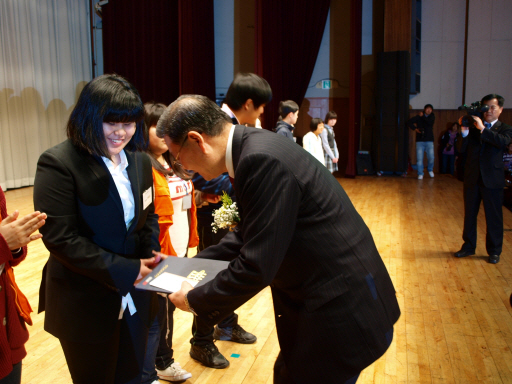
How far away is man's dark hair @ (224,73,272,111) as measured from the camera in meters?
2.34

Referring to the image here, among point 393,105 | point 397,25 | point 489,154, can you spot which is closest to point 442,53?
point 397,25

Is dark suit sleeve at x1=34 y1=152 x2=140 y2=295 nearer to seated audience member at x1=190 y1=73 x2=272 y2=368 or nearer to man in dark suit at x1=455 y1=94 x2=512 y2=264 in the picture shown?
seated audience member at x1=190 y1=73 x2=272 y2=368

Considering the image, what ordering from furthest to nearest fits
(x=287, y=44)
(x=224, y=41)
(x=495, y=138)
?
(x=224, y=41) < (x=287, y=44) < (x=495, y=138)

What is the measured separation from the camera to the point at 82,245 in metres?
1.34

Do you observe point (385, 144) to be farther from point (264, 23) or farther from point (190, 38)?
point (190, 38)

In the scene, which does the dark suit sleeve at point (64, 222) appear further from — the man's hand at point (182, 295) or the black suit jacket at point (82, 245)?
the man's hand at point (182, 295)

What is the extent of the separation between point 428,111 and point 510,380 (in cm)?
777

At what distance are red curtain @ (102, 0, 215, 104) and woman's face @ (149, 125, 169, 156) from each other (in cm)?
863

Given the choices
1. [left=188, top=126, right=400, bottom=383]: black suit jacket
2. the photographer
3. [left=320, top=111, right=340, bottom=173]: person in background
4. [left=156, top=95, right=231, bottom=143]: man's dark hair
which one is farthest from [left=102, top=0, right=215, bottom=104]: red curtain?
[left=188, top=126, right=400, bottom=383]: black suit jacket

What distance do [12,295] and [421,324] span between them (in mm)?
2506

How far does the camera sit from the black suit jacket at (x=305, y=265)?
1098 millimetres

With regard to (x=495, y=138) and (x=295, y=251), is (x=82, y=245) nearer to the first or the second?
(x=295, y=251)

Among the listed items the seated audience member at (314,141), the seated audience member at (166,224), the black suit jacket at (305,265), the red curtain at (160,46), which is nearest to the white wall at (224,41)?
the red curtain at (160,46)

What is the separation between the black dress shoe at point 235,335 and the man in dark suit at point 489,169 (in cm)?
270
